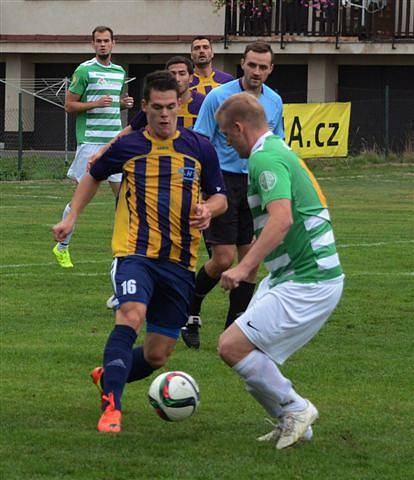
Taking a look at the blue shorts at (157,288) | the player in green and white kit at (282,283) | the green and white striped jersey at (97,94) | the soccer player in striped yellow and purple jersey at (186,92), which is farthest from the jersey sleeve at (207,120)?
the green and white striped jersey at (97,94)

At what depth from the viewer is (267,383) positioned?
21.1 ft

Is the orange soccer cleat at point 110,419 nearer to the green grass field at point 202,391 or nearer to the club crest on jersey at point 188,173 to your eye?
the green grass field at point 202,391

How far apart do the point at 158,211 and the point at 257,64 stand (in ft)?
8.65

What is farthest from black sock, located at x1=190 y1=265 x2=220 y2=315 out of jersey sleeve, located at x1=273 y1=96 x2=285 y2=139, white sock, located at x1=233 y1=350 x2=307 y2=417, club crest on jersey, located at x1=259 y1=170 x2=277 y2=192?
club crest on jersey, located at x1=259 y1=170 x2=277 y2=192

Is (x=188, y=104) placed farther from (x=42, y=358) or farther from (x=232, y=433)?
(x=232, y=433)

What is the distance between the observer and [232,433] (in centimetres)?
682

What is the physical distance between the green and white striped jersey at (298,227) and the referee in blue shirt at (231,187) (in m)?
2.95

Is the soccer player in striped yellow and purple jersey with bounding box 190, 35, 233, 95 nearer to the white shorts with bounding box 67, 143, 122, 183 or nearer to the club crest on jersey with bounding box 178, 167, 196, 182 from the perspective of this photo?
the white shorts with bounding box 67, 143, 122, 183

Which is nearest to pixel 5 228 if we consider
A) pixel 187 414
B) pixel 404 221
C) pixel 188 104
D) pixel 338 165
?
pixel 404 221

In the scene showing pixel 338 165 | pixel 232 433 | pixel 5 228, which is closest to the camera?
pixel 232 433

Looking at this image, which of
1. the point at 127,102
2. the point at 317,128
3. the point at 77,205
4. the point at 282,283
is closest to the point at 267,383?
the point at 282,283

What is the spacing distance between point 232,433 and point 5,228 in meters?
10.6

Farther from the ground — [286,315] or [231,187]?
[231,187]

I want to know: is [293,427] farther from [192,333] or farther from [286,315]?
[192,333]
